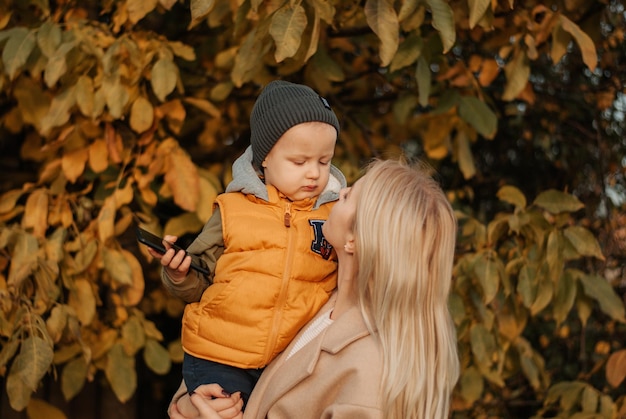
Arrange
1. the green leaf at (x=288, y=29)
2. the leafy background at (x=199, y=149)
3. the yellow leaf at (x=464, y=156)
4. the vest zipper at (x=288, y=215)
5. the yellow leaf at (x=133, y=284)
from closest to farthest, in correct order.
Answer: the vest zipper at (x=288, y=215)
the green leaf at (x=288, y=29)
the leafy background at (x=199, y=149)
the yellow leaf at (x=133, y=284)
the yellow leaf at (x=464, y=156)

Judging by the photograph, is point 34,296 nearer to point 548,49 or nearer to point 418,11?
point 418,11

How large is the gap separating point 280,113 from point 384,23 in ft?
2.20

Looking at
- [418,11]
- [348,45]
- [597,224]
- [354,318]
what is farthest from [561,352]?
[354,318]

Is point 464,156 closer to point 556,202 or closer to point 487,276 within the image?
point 556,202

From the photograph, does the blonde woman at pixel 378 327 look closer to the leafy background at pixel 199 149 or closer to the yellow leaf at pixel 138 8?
the leafy background at pixel 199 149

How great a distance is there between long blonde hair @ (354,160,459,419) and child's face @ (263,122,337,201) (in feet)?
0.39

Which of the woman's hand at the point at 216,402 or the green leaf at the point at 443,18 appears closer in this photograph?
the woman's hand at the point at 216,402

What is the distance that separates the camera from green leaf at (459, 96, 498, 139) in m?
3.03

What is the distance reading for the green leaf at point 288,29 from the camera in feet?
7.82

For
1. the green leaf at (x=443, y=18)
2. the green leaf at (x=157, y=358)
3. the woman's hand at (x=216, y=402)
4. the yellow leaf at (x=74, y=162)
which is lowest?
the green leaf at (x=157, y=358)

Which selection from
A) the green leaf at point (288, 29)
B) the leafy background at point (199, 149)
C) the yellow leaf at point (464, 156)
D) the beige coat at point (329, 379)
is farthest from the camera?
the yellow leaf at point (464, 156)

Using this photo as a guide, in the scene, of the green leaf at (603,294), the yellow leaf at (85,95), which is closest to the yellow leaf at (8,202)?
the yellow leaf at (85,95)

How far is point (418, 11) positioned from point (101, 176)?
1207mm

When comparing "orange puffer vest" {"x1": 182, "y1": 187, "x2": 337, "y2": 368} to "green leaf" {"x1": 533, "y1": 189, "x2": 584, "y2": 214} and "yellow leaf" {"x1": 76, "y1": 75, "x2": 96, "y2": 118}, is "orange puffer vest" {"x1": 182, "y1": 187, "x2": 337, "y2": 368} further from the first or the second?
"green leaf" {"x1": 533, "y1": 189, "x2": 584, "y2": 214}
